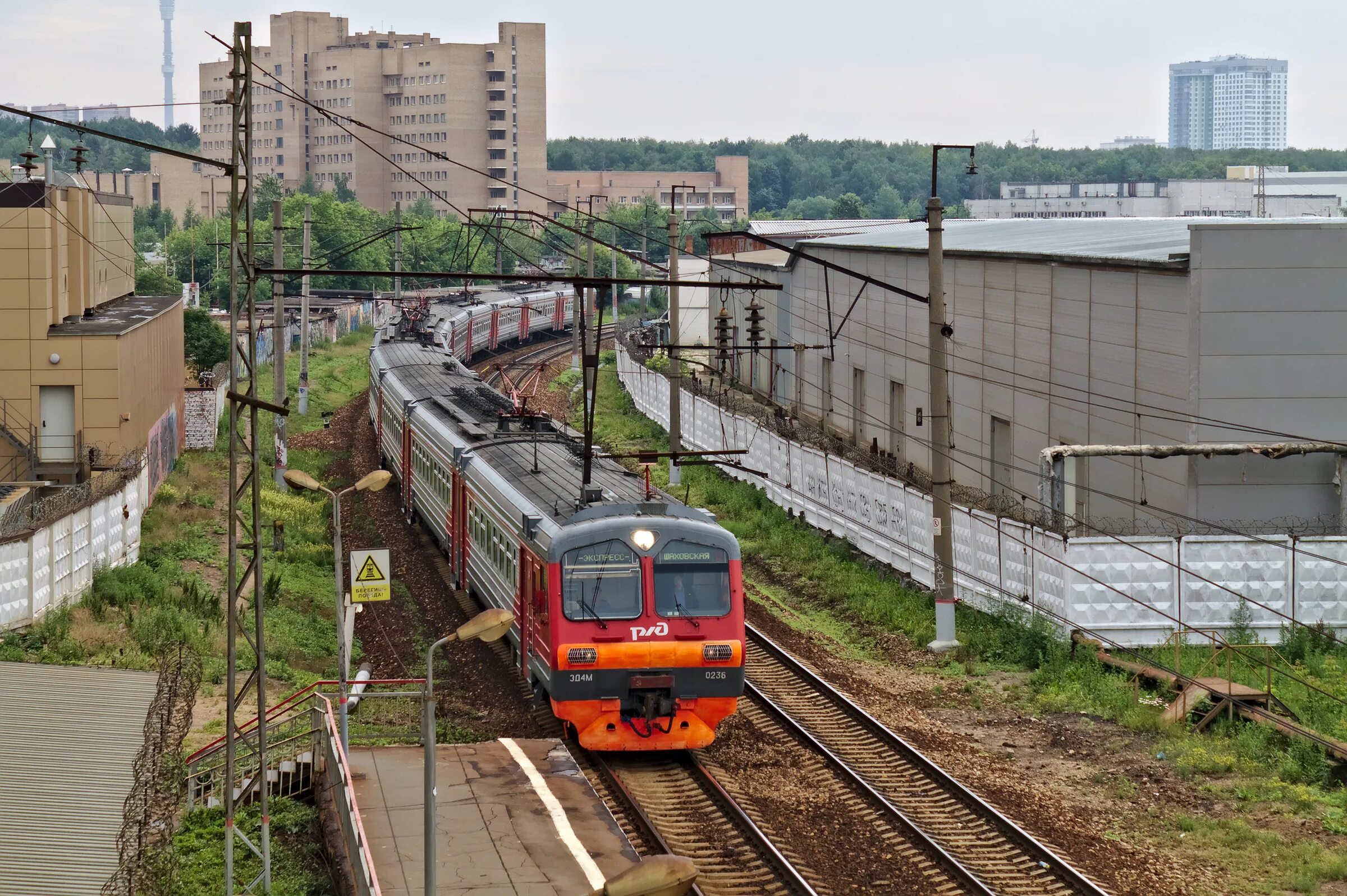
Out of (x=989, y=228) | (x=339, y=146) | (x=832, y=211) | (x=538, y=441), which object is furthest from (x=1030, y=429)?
(x=339, y=146)

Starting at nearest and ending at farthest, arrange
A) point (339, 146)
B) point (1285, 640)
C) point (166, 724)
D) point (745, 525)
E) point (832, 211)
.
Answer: point (166, 724) < point (1285, 640) < point (745, 525) < point (832, 211) < point (339, 146)

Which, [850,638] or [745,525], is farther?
[745,525]

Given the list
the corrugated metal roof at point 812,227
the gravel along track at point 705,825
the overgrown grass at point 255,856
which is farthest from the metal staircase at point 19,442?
the corrugated metal roof at point 812,227

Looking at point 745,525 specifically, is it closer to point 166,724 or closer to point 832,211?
point 166,724

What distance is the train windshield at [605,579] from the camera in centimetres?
1552

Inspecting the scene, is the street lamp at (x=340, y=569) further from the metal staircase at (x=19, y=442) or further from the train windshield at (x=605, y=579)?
the metal staircase at (x=19, y=442)

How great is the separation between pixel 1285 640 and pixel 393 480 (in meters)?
21.1

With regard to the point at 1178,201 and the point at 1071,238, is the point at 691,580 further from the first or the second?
the point at 1178,201

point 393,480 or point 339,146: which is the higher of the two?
point 339,146

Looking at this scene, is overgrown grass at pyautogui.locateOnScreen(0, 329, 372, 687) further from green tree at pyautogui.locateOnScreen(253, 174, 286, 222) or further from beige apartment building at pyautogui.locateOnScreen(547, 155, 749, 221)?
beige apartment building at pyautogui.locateOnScreen(547, 155, 749, 221)

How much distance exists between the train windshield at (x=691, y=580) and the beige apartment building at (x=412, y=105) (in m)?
132

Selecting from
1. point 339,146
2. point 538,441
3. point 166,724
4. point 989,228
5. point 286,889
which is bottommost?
point 286,889

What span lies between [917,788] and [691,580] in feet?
10.5

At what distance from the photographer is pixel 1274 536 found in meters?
21.5
